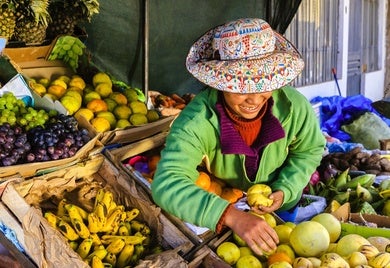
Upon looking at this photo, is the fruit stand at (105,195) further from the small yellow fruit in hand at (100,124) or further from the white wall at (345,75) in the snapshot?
the white wall at (345,75)

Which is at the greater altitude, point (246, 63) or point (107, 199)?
point (246, 63)

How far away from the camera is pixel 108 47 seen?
470 centimetres

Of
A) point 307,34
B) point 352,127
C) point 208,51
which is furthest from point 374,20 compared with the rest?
point 208,51

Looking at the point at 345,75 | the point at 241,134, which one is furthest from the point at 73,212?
the point at 345,75

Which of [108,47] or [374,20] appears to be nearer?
[108,47]

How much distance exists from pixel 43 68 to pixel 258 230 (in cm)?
267

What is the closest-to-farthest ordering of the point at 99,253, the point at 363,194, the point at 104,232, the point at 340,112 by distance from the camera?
the point at 99,253 → the point at 104,232 → the point at 363,194 → the point at 340,112

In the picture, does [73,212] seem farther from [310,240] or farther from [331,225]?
[331,225]

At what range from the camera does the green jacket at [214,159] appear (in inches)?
79.7

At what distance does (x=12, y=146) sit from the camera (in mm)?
2812

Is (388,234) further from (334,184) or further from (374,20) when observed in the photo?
(374,20)

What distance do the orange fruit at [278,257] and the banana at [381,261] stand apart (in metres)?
0.33

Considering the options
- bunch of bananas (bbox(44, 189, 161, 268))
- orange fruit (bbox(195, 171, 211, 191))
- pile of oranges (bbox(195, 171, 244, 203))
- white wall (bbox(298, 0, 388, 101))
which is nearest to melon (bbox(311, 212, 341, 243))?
pile of oranges (bbox(195, 171, 244, 203))

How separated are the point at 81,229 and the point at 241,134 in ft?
2.85
